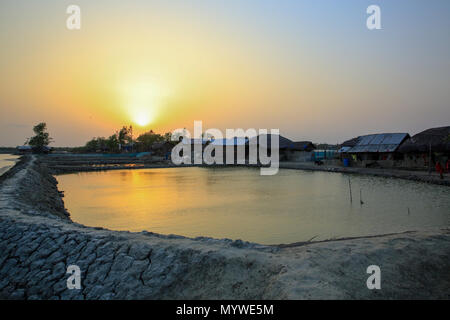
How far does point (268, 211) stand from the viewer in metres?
10.8

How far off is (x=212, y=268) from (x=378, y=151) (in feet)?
79.7

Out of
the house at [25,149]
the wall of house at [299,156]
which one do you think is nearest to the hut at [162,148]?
the wall of house at [299,156]

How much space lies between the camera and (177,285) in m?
4.04

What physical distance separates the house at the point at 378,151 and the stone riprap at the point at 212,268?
20949 mm

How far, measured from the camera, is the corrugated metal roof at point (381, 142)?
24214 mm

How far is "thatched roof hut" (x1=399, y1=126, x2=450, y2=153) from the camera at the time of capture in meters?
19.7

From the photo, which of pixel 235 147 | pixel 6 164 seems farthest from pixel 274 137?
pixel 6 164

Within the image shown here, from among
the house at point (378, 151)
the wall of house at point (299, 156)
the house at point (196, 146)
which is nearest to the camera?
the house at point (378, 151)

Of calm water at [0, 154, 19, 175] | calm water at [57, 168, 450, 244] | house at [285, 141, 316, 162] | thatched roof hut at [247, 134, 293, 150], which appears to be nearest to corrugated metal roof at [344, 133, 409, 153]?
calm water at [57, 168, 450, 244]

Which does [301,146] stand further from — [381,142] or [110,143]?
[110,143]

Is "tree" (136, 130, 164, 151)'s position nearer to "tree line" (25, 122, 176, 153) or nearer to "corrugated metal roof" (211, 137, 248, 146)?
"tree line" (25, 122, 176, 153)

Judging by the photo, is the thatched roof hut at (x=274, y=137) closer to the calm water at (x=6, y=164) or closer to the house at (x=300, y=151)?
the house at (x=300, y=151)

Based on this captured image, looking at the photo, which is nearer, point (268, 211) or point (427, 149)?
point (268, 211)

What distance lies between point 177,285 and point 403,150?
75.8ft
